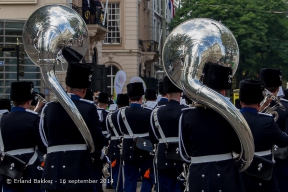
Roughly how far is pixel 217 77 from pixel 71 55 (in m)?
2.33

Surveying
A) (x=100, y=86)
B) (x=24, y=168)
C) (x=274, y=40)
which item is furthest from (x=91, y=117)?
(x=274, y=40)

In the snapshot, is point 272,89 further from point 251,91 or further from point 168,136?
point 251,91

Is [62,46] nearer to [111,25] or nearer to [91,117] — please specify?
[91,117]

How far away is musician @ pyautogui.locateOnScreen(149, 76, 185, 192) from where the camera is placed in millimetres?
10484

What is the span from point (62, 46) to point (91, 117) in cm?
159

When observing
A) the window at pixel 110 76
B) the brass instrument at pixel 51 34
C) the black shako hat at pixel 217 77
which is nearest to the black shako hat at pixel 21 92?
the brass instrument at pixel 51 34

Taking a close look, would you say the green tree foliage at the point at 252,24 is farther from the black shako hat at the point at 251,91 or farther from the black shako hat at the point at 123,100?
the black shako hat at the point at 251,91

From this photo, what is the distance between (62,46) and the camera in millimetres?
9219

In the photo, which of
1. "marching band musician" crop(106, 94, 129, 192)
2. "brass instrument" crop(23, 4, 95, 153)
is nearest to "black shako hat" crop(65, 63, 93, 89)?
"brass instrument" crop(23, 4, 95, 153)

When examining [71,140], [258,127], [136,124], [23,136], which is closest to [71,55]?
[23,136]

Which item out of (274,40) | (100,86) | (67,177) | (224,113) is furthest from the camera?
(274,40)

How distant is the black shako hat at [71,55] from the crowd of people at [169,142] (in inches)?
1.7

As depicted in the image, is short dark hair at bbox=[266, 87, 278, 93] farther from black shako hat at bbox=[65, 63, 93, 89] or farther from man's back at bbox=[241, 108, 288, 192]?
black shako hat at bbox=[65, 63, 93, 89]

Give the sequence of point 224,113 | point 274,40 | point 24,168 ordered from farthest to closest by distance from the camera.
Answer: point 274,40
point 24,168
point 224,113
